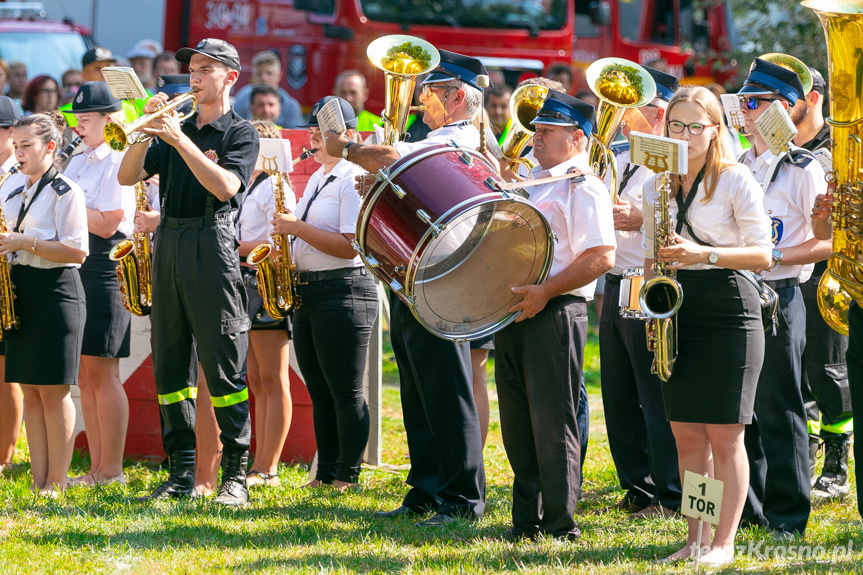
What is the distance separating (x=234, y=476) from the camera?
6.62 m

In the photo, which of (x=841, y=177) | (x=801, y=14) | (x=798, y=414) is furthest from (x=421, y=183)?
(x=801, y=14)

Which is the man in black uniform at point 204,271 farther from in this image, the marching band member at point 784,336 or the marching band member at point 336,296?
the marching band member at point 784,336

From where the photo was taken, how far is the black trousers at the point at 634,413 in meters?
6.23

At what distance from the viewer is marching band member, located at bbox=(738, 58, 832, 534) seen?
5730mm

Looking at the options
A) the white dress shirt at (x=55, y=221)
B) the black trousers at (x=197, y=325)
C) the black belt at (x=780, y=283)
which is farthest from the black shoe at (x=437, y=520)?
the white dress shirt at (x=55, y=221)

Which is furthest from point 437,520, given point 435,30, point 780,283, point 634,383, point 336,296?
point 435,30

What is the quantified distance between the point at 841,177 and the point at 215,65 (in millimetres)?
3362

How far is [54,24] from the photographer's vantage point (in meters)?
14.5

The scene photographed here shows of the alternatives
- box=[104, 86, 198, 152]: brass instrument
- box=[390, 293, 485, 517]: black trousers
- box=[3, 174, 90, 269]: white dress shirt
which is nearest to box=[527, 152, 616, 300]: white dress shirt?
box=[390, 293, 485, 517]: black trousers

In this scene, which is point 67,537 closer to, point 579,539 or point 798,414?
point 579,539

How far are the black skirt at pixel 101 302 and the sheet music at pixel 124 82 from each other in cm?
155

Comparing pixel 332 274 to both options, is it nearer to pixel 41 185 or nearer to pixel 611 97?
pixel 41 185

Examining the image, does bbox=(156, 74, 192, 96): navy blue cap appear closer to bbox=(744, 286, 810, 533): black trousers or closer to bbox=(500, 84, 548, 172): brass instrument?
bbox=(500, 84, 548, 172): brass instrument

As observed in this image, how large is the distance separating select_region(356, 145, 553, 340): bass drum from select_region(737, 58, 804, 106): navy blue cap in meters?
1.49
